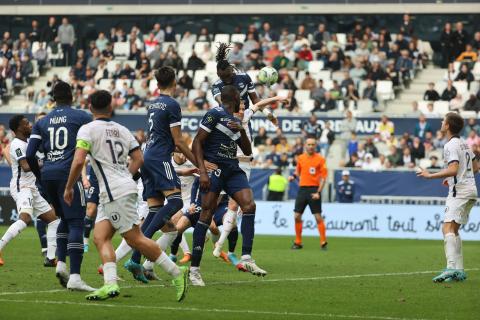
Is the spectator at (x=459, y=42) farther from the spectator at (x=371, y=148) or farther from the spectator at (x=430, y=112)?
the spectator at (x=371, y=148)

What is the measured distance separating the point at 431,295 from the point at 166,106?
3993 mm

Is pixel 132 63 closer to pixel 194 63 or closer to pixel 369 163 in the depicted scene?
pixel 194 63

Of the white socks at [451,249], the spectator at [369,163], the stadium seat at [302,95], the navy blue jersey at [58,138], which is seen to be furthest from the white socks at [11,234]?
the stadium seat at [302,95]

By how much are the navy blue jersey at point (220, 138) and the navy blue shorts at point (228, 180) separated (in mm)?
102

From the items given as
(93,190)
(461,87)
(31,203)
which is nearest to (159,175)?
(93,190)

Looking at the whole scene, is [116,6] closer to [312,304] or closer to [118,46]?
[118,46]

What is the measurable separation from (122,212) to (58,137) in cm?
194

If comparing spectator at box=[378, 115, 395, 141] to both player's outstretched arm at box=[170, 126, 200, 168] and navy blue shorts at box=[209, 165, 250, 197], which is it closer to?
navy blue shorts at box=[209, 165, 250, 197]

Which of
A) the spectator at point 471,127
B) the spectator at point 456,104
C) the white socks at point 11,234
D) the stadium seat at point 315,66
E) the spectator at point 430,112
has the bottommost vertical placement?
the white socks at point 11,234

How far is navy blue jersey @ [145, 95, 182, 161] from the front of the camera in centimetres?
1371

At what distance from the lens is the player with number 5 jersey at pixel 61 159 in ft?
41.9

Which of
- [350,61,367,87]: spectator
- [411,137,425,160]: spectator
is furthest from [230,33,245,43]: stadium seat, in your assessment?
[411,137,425,160]: spectator

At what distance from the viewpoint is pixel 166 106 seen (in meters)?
13.7

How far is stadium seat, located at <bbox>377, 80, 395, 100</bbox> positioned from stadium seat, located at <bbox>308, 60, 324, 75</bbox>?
9.00 feet
